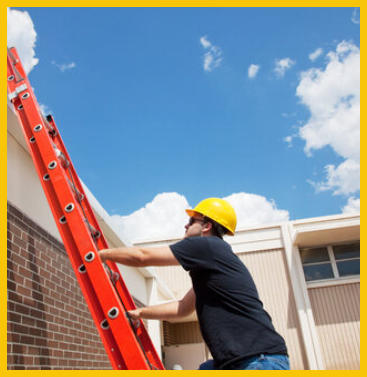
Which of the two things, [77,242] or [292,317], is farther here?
[292,317]

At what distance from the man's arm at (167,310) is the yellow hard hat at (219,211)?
2.04 feet

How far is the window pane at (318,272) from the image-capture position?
57.8 feet

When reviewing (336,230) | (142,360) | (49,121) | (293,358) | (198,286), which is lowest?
(293,358)

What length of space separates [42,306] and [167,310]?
186 cm

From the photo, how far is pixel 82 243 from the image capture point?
Answer: 10.4ft

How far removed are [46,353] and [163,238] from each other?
15.3m

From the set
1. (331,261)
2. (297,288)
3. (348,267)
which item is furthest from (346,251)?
(297,288)

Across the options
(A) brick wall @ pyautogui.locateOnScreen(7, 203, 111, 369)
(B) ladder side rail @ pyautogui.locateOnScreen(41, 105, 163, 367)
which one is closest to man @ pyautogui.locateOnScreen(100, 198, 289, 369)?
(B) ladder side rail @ pyautogui.locateOnScreen(41, 105, 163, 367)

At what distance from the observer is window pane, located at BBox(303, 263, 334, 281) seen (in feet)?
57.8

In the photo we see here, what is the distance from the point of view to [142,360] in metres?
2.74

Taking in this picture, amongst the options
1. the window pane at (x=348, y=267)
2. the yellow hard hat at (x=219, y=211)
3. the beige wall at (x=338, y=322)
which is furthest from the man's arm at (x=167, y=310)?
the window pane at (x=348, y=267)

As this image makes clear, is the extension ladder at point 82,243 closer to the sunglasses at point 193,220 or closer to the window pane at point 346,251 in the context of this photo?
the sunglasses at point 193,220

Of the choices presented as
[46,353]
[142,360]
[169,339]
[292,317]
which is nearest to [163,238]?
[169,339]

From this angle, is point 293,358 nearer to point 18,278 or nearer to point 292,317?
point 292,317
